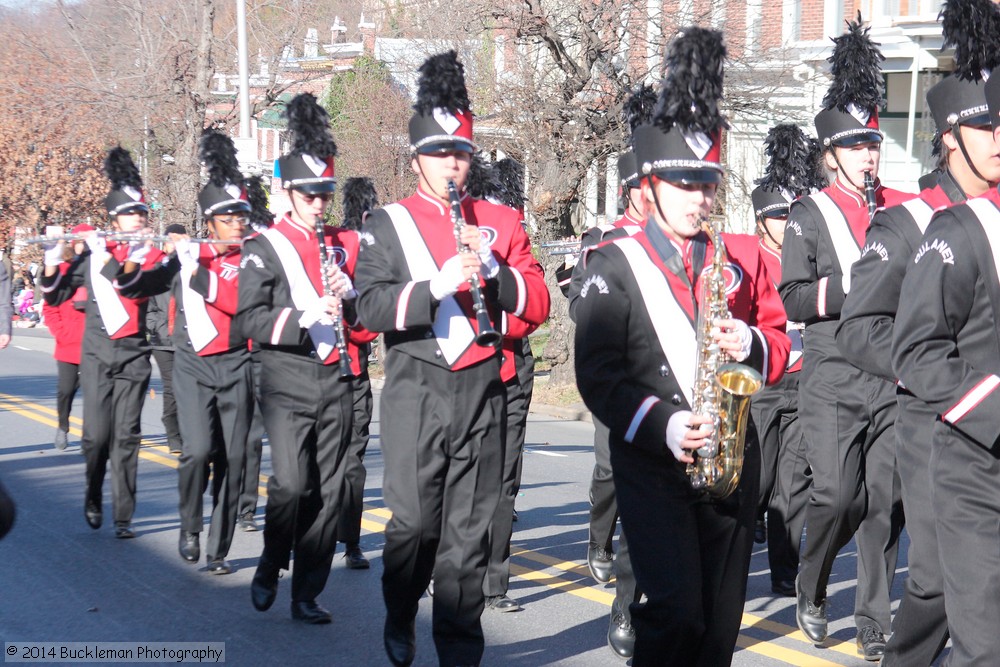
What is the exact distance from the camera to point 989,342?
432 cm

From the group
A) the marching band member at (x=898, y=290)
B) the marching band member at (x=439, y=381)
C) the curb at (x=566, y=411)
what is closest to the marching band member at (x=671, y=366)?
the marching band member at (x=898, y=290)

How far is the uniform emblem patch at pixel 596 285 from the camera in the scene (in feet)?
15.3

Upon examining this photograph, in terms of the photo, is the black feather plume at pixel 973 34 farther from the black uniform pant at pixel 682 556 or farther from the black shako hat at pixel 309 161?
the black shako hat at pixel 309 161

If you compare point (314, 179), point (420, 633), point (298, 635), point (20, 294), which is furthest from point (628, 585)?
point (20, 294)

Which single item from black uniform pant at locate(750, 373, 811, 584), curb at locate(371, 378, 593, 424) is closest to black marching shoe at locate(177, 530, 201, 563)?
black uniform pant at locate(750, 373, 811, 584)

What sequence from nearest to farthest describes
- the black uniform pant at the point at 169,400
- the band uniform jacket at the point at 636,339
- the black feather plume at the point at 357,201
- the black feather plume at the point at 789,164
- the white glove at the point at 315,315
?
Answer: the band uniform jacket at the point at 636,339, the white glove at the point at 315,315, the black feather plume at the point at 789,164, the black feather plume at the point at 357,201, the black uniform pant at the point at 169,400

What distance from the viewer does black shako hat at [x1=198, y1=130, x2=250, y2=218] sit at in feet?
28.3

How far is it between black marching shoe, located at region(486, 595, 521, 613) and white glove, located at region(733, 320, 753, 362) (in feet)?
11.1

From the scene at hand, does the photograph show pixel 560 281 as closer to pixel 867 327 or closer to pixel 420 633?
pixel 420 633

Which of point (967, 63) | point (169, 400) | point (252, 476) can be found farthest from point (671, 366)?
point (169, 400)

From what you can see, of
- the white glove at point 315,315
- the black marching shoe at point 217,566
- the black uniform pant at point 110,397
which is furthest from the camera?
the black uniform pant at point 110,397

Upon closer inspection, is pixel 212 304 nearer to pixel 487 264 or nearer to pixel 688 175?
pixel 487 264

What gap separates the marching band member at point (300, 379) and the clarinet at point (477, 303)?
1413 mm

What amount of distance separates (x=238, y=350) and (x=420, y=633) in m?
2.52
